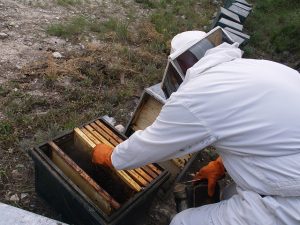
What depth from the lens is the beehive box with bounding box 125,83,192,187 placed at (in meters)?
3.49

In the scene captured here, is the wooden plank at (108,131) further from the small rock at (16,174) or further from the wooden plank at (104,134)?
the small rock at (16,174)

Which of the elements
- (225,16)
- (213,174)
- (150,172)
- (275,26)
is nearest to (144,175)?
(150,172)

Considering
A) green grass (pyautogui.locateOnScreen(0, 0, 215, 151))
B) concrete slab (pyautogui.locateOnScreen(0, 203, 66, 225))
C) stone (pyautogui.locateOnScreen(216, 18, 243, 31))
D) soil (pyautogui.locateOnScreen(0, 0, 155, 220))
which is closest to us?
concrete slab (pyautogui.locateOnScreen(0, 203, 66, 225))

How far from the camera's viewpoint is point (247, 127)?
2.12 m

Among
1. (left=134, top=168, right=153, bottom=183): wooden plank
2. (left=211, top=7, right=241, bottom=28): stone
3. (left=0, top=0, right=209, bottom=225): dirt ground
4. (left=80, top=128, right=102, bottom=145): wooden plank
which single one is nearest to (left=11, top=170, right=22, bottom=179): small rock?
(left=0, top=0, right=209, bottom=225): dirt ground

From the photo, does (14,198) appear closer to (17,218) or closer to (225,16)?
(17,218)

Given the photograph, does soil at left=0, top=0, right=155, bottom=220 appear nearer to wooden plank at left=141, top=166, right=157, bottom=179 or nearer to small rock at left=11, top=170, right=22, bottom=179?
small rock at left=11, top=170, right=22, bottom=179

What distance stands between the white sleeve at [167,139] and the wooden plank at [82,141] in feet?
1.52

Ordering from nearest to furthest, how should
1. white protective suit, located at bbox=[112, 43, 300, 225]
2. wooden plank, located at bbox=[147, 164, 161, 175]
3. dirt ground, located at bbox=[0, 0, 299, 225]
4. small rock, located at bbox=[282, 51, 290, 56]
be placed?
white protective suit, located at bbox=[112, 43, 300, 225] < wooden plank, located at bbox=[147, 164, 161, 175] < dirt ground, located at bbox=[0, 0, 299, 225] < small rock, located at bbox=[282, 51, 290, 56]

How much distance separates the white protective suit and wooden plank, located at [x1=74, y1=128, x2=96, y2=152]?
74 cm

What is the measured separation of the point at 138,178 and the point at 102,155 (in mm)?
347

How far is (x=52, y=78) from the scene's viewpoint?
179 inches

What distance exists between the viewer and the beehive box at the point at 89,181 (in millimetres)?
2576

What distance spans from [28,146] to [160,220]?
4.93 feet
